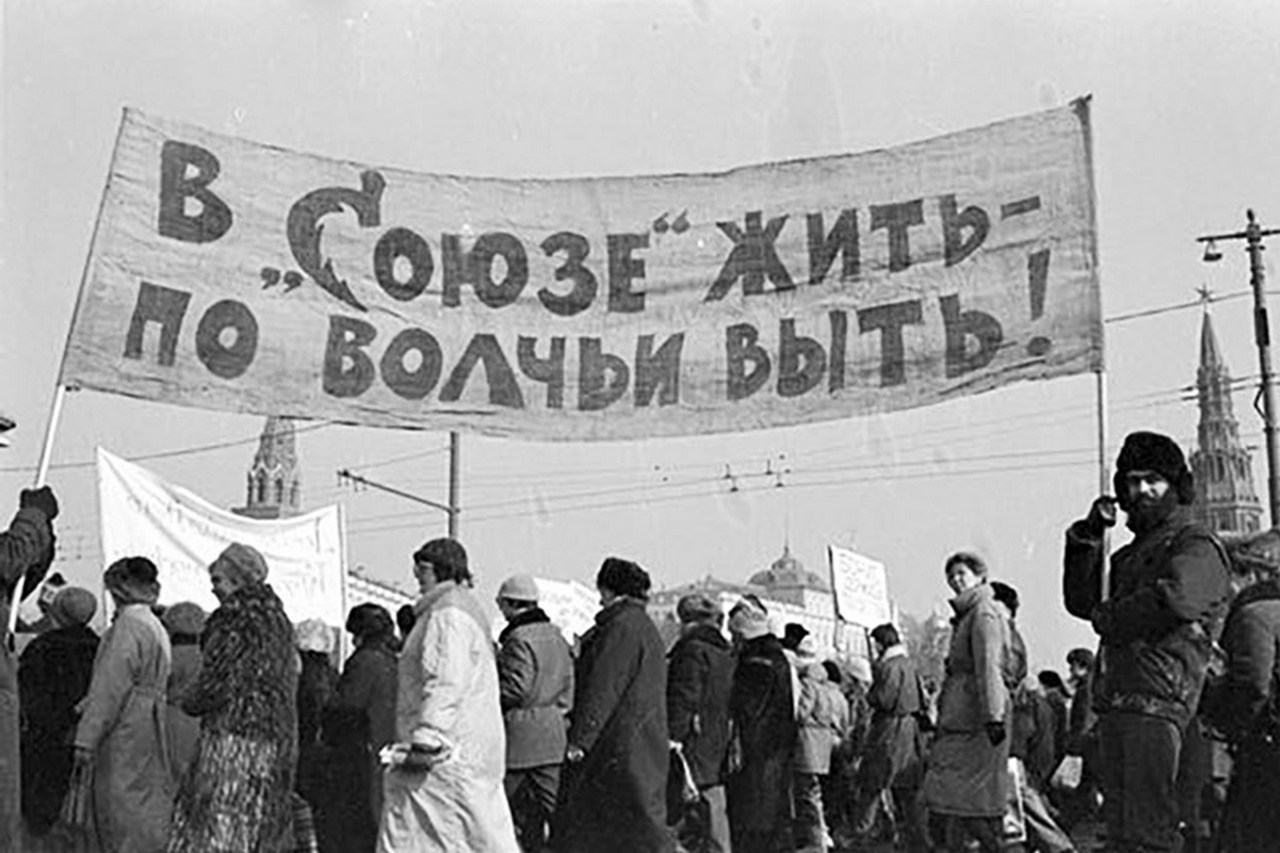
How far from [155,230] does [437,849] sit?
3689 mm

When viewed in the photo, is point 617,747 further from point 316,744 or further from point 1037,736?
point 1037,736

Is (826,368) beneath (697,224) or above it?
beneath

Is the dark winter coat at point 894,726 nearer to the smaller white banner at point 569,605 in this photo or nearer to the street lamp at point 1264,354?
the smaller white banner at point 569,605

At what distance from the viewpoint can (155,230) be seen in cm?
891

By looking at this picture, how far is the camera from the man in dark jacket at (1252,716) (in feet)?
20.7

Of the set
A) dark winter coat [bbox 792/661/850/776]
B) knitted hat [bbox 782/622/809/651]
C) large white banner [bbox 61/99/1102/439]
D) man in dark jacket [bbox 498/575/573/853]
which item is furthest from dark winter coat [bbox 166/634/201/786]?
dark winter coat [bbox 792/661/850/776]

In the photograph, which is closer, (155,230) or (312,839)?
(155,230)

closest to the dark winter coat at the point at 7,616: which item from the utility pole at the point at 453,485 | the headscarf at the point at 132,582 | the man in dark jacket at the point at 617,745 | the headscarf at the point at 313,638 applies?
the headscarf at the point at 132,582

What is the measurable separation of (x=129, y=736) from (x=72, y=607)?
1.40 m

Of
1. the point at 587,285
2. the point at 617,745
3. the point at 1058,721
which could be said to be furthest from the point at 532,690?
the point at 1058,721

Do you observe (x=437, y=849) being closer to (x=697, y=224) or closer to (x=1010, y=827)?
(x=1010, y=827)

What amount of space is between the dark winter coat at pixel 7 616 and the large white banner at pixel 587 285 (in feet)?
6.71

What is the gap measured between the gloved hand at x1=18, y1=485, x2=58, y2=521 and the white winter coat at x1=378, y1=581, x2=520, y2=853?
142 cm

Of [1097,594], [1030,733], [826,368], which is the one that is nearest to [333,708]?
[826,368]
